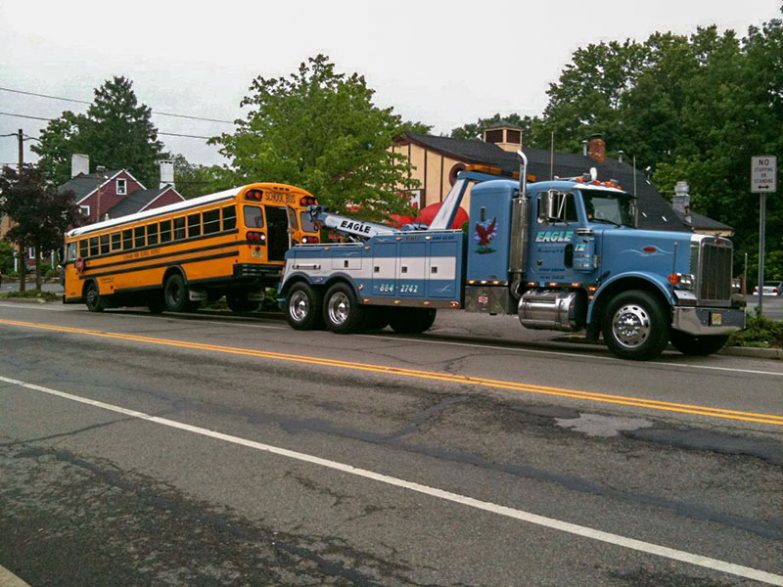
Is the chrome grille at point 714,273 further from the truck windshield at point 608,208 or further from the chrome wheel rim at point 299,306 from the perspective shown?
the chrome wheel rim at point 299,306

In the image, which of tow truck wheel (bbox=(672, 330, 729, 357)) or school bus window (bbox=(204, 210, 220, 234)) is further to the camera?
school bus window (bbox=(204, 210, 220, 234))

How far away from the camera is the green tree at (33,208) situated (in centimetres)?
3300

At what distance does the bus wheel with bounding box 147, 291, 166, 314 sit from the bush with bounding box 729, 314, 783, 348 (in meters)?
16.3

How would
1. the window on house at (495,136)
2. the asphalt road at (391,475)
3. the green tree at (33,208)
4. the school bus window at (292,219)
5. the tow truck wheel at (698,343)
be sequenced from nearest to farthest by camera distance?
the asphalt road at (391,475), the tow truck wheel at (698,343), the school bus window at (292,219), the green tree at (33,208), the window on house at (495,136)

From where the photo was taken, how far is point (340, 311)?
1552 centimetres

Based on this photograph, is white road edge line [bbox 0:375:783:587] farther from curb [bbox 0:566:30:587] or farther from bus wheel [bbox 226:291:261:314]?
bus wheel [bbox 226:291:261:314]

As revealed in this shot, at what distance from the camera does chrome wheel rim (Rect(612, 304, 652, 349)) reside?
1101 cm

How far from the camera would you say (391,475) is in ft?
16.9

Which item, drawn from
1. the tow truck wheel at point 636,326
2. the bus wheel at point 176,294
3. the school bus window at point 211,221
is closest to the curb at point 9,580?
the tow truck wheel at point 636,326

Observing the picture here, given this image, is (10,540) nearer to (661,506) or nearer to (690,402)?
(661,506)

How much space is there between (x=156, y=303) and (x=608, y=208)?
1533 cm

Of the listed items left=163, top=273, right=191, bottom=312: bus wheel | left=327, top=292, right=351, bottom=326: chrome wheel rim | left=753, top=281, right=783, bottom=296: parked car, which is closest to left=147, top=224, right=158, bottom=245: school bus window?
left=163, top=273, right=191, bottom=312: bus wheel

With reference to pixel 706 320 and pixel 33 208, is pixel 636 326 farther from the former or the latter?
pixel 33 208

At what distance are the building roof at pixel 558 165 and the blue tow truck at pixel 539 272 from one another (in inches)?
750
